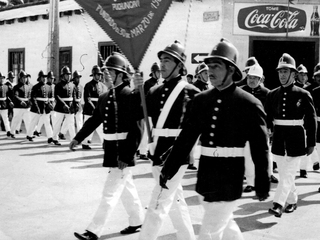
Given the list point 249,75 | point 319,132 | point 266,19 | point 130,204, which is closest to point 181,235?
point 130,204

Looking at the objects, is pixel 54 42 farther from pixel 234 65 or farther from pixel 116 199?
pixel 234 65

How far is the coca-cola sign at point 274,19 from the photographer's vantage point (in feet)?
58.6

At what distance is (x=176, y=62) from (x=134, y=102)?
0.79 metres

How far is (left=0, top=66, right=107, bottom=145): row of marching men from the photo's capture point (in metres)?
14.1

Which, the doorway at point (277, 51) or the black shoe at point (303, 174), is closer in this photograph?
the black shoe at point (303, 174)

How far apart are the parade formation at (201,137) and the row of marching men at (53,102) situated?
5968mm

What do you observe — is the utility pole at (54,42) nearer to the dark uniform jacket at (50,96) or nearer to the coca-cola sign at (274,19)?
the dark uniform jacket at (50,96)

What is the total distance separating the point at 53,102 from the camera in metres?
16.0

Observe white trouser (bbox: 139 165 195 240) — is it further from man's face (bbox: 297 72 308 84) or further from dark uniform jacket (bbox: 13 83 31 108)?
dark uniform jacket (bbox: 13 83 31 108)

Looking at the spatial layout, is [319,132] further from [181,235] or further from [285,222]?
[181,235]

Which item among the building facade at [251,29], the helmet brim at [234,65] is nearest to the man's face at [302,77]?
the building facade at [251,29]

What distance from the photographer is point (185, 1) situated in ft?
62.9

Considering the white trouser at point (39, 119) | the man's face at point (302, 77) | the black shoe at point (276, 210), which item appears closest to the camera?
the black shoe at point (276, 210)

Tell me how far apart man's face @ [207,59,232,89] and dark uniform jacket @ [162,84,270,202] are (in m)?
0.05
